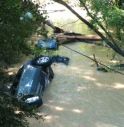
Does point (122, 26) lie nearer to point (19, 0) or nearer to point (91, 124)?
point (91, 124)

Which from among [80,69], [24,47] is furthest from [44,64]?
[24,47]

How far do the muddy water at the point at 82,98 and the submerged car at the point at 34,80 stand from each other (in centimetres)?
24

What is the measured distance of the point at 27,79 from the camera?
8820mm

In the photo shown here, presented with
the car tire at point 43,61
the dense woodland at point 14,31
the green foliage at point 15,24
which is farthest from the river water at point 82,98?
the green foliage at point 15,24

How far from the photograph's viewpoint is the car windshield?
8.37m

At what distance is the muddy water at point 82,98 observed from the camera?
25.5 feet

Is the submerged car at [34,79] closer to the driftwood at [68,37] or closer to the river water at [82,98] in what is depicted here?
the river water at [82,98]

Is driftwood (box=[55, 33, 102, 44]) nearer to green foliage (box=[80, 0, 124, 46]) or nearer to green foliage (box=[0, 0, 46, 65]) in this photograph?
green foliage (box=[80, 0, 124, 46])

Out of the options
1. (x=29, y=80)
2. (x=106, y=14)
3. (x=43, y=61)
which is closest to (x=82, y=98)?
(x=29, y=80)

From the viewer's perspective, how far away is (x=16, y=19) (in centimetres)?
508

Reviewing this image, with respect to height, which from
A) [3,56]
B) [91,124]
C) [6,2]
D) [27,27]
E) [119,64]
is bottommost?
[91,124]

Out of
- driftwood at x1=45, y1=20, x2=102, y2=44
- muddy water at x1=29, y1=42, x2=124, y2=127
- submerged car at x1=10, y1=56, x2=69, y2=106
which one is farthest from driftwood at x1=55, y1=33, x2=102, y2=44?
submerged car at x1=10, y1=56, x2=69, y2=106

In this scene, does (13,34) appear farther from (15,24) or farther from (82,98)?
(82,98)

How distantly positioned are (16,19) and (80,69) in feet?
19.7
